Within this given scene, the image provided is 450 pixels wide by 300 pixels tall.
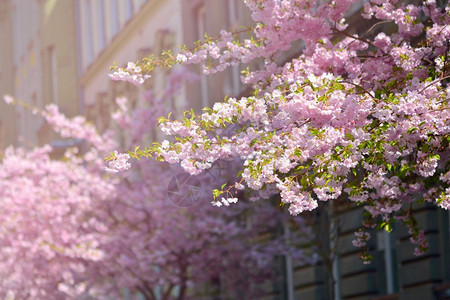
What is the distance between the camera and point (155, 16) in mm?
37656

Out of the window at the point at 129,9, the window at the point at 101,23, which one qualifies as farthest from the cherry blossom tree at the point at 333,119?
the window at the point at 101,23

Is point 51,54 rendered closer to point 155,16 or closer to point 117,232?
point 155,16

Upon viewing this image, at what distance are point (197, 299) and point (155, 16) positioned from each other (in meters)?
10.8

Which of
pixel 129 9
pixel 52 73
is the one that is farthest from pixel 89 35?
pixel 129 9

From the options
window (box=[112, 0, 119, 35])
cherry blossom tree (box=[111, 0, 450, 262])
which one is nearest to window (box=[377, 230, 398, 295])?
cherry blossom tree (box=[111, 0, 450, 262])

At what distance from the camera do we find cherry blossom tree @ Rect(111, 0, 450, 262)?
10.2 meters

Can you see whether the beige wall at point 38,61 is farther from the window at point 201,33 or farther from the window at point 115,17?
the window at point 201,33

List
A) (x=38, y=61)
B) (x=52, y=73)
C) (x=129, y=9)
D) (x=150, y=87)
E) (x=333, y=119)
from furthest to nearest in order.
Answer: (x=38, y=61) < (x=52, y=73) < (x=129, y=9) < (x=150, y=87) < (x=333, y=119)

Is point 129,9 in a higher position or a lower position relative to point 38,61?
lower

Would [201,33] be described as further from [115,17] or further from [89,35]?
[89,35]

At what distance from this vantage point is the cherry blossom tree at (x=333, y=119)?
33.6 feet

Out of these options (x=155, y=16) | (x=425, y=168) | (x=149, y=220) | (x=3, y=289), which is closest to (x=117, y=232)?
(x=149, y=220)

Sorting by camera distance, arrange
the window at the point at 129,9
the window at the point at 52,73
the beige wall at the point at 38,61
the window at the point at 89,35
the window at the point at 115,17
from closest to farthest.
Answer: the window at the point at 129,9 < the window at the point at 115,17 < the window at the point at 89,35 < the beige wall at the point at 38,61 < the window at the point at 52,73

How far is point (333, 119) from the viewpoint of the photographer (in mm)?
10461
